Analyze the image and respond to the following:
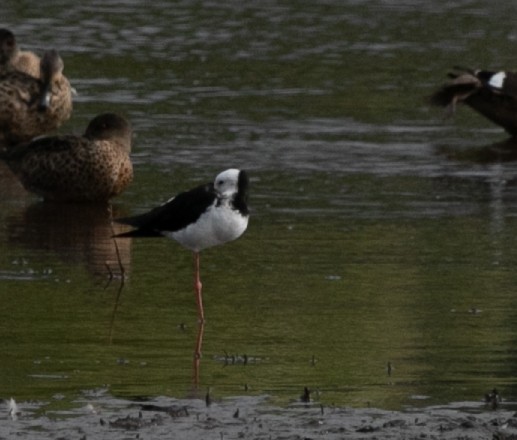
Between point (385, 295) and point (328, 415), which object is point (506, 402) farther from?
point (385, 295)

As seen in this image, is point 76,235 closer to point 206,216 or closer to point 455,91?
point 206,216

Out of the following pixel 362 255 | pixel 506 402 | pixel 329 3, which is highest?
pixel 506 402

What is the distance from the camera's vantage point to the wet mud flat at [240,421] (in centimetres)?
780

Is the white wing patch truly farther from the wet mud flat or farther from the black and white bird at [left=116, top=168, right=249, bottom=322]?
the wet mud flat

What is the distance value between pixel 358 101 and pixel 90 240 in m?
7.78

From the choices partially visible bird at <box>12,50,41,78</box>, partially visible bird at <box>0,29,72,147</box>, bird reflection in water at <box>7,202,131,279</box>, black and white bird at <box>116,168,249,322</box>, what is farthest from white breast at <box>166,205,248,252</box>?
partially visible bird at <box>12,50,41,78</box>

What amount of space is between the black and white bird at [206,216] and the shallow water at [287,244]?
1.25 feet

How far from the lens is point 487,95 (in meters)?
18.9

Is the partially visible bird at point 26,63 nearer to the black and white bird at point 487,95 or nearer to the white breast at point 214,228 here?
the black and white bird at point 487,95

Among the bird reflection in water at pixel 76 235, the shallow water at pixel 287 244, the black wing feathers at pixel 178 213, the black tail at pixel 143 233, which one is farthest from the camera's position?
the bird reflection in water at pixel 76 235

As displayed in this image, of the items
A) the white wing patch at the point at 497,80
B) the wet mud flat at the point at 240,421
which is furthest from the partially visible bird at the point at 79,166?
the wet mud flat at the point at 240,421

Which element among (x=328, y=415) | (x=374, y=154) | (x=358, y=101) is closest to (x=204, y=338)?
(x=328, y=415)

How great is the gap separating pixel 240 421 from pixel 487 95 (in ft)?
37.0

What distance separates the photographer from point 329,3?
3086 cm
